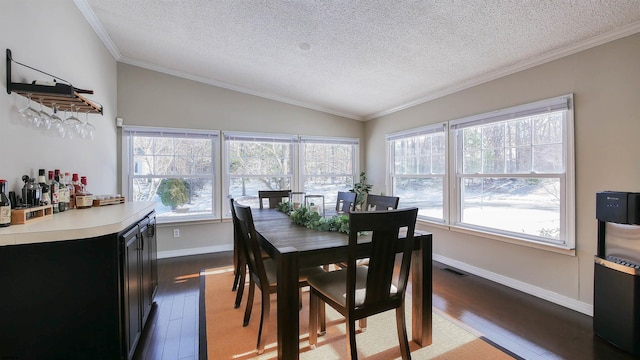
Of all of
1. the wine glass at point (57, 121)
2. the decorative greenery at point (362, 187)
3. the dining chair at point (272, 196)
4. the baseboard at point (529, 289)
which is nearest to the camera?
the wine glass at point (57, 121)

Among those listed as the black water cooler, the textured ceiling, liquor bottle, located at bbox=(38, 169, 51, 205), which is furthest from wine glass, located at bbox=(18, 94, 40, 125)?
the black water cooler

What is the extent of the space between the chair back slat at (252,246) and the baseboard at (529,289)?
2689 mm

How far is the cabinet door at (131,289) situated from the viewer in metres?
1.64

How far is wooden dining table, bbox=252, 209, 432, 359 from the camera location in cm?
156

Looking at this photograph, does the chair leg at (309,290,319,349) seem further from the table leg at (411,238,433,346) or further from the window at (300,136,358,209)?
the window at (300,136,358,209)

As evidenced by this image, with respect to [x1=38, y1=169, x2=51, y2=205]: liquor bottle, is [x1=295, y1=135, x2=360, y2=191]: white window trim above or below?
above

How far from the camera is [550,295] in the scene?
8.84 feet

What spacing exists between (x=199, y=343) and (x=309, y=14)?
9.17ft

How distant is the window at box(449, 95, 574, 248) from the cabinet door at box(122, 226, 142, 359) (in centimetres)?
348

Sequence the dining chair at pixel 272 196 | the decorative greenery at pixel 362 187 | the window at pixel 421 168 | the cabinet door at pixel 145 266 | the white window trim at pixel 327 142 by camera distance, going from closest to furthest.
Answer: the cabinet door at pixel 145 266 → the dining chair at pixel 272 196 → the window at pixel 421 168 → the white window trim at pixel 327 142 → the decorative greenery at pixel 362 187

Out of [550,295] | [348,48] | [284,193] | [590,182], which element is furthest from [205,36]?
[550,295]

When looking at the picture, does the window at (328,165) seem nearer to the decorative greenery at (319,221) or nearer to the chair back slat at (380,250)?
the decorative greenery at (319,221)

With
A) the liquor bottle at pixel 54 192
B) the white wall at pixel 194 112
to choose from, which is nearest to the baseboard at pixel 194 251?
the white wall at pixel 194 112

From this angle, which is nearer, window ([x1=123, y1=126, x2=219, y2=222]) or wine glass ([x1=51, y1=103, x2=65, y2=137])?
wine glass ([x1=51, y1=103, x2=65, y2=137])
